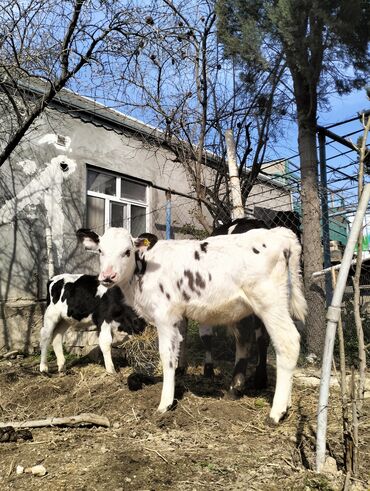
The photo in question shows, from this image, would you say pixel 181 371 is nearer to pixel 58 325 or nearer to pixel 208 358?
pixel 208 358

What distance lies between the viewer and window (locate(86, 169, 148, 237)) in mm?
10328

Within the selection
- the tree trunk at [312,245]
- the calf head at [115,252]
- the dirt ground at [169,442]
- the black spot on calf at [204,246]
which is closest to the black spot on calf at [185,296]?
the black spot on calf at [204,246]

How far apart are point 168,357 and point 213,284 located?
92 centimetres

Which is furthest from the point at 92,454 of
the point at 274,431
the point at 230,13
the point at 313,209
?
the point at 230,13

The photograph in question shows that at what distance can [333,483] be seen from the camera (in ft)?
8.79

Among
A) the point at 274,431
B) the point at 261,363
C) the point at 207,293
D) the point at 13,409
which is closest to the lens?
the point at 274,431

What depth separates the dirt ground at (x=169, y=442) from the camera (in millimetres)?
2908

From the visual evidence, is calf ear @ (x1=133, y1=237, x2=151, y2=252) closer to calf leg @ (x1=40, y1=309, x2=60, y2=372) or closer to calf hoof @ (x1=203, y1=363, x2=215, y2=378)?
calf hoof @ (x1=203, y1=363, x2=215, y2=378)

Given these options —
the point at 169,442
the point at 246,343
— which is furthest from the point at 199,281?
the point at 169,442

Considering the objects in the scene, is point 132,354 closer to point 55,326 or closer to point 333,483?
point 55,326

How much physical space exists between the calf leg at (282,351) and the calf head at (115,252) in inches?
62.3

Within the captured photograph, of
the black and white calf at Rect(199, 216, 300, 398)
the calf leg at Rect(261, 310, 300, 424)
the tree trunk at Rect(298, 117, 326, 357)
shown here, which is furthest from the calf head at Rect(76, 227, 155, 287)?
the tree trunk at Rect(298, 117, 326, 357)

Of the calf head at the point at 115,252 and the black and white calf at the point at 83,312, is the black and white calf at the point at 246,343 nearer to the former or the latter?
the calf head at the point at 115,252

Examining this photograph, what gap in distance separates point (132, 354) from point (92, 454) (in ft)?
10.5
